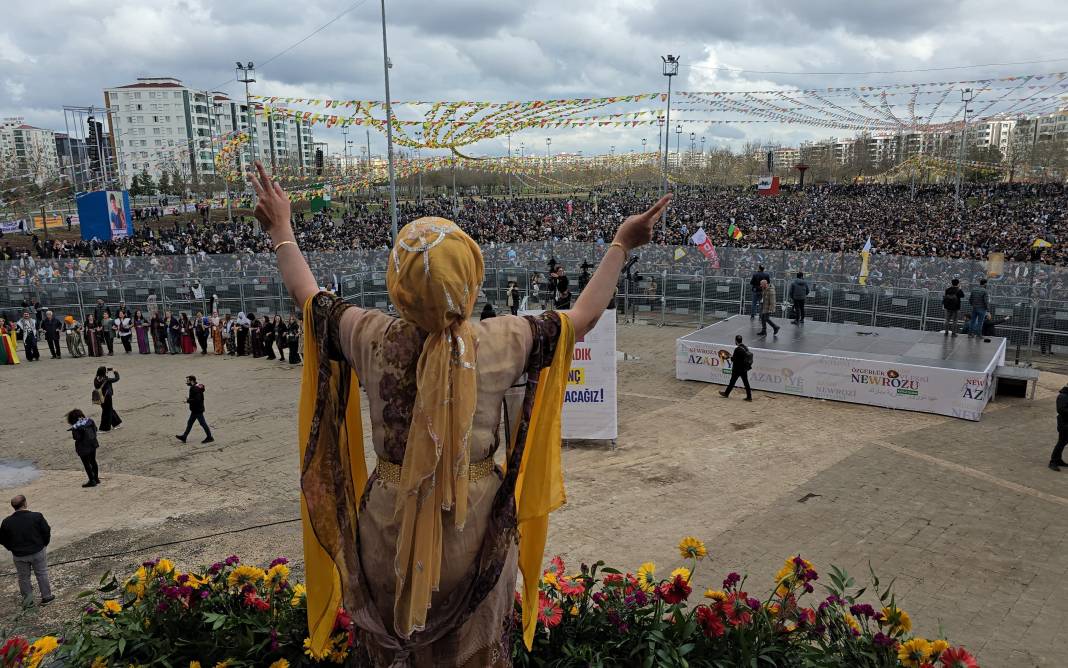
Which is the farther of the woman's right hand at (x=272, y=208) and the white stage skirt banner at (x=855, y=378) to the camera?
the white stage skirt banner at (x=855, y=378)

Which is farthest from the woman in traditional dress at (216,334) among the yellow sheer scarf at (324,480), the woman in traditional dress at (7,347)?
the yellow sheer scarf at (324,480)

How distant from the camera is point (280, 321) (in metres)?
18.2

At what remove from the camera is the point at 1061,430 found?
10180mm

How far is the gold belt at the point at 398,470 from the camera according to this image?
7.17 feet

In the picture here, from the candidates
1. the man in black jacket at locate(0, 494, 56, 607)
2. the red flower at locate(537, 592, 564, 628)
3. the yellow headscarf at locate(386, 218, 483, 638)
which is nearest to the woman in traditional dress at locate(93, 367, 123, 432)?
the man in black jacket at locate(0, 494, 56, 607)

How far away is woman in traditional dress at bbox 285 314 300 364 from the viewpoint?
56.7 ft

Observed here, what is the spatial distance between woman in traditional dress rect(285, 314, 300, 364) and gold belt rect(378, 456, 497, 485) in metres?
15.6

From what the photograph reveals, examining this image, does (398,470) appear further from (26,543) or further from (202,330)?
(202,330)

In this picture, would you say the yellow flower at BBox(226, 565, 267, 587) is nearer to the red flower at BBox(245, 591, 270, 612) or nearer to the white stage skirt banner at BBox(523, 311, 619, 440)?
the red flower at BBox(245, 591, 270, 612)

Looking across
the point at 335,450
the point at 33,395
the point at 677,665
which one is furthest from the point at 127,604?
the point at 33,395

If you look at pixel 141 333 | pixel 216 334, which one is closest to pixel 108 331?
pixel 141 333

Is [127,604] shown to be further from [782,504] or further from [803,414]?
[803,414]

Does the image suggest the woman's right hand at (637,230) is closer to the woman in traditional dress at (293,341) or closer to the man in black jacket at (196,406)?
the man in black jacket at (196,406)

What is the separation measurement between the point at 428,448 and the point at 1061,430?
1122 cm
